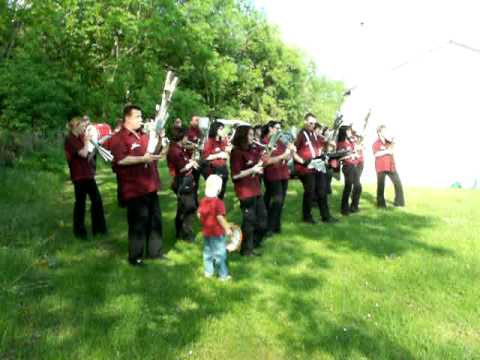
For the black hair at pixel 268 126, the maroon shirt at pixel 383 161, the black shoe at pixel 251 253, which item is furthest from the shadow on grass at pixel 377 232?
the black hair at pixel 268 126

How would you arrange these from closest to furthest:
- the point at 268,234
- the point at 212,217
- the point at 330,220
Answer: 1. the point at 212,217
2. the point at 268,234
3. the point at 330,220

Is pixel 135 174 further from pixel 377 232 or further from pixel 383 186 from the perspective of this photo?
pixel 383 186

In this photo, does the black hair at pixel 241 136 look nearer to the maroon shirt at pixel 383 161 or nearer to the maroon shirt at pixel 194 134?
the maroon shirt at pixel 194 134

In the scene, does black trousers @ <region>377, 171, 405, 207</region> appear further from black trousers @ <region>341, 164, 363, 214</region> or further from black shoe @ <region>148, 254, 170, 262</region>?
black shoe @ <region>148, 254, 170, 262</region>

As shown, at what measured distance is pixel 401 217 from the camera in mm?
10148

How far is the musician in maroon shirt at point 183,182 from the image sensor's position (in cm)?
771

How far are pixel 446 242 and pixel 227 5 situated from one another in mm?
35592

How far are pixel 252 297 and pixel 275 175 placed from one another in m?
3.00

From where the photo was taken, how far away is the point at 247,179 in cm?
689

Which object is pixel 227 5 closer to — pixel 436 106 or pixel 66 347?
pixel 436 106

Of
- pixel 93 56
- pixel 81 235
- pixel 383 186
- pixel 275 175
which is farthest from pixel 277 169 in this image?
pixel 93 56

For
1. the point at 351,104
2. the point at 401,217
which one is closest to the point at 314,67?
the point at 351,104

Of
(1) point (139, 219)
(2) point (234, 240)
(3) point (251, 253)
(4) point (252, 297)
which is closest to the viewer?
(4) point (252, 297)

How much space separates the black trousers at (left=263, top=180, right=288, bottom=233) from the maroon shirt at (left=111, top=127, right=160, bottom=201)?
253 centimetres
